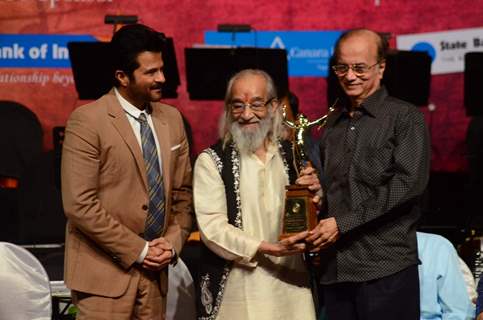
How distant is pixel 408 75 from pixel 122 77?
414cm

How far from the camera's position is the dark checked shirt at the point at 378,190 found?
3.61 metres

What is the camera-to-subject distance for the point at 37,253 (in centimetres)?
673

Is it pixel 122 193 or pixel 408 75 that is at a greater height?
pixel 408 75

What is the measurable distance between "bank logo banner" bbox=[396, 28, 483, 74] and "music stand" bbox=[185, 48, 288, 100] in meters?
1.78

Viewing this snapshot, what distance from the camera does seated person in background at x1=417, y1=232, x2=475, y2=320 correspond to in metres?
4.60

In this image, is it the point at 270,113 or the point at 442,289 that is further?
the point at 442,289

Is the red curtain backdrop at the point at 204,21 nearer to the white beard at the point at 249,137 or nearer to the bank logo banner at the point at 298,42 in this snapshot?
the bank logo banner at the point at 298,42

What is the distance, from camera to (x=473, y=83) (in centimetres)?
745

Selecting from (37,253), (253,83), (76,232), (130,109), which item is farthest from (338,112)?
(37,253)

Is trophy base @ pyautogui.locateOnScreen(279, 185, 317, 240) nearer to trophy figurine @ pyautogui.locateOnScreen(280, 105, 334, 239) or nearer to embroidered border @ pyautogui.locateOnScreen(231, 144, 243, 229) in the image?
trophy figurine @ pyautogui.locateOnScreen(280, 105, 334, 239)

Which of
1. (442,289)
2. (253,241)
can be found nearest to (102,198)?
(253,241)

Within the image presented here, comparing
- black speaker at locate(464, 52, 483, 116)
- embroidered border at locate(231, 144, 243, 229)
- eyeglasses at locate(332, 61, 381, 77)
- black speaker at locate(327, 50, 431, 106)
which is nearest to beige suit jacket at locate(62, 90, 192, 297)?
embroidered border at locate(231, 144, 243, 229)

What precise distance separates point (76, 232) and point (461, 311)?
1966mm

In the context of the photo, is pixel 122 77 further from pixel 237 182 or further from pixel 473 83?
pixel 473 83
